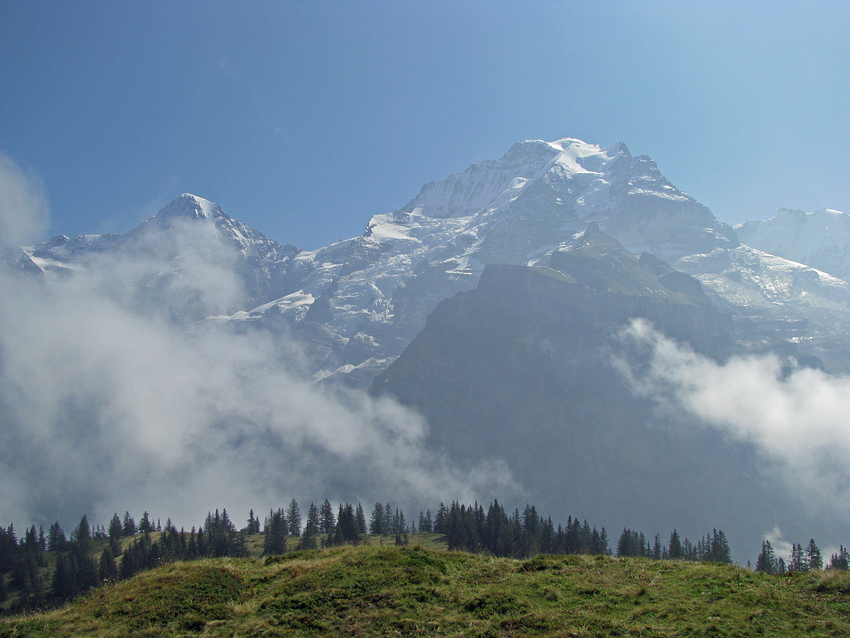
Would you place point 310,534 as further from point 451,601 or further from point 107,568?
point 451,601

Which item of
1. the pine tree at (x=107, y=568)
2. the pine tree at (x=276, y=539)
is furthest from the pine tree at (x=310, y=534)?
the pine tree at (x=107, y=568)

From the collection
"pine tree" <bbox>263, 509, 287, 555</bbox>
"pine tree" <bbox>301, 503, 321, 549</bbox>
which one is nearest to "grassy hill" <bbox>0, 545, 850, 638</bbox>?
"pine tree" <bbox>263, 509, 287, 555</bbox>

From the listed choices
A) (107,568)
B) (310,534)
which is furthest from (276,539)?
(107,568)

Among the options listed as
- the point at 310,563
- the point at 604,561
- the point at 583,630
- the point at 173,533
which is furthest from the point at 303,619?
the point at 173,533

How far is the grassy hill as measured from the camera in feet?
83.2

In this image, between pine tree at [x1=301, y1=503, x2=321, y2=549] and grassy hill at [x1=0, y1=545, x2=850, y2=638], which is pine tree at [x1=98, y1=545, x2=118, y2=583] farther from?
grassy hill at [x1=0, y1=545, x2=850, y2=638]

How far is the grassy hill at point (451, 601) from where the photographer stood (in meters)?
25.4

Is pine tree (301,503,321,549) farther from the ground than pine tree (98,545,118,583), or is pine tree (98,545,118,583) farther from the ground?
pine tree (301,503,321,549)

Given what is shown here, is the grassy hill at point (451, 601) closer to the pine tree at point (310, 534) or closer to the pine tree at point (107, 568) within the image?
the pine tree at point (107, 568)

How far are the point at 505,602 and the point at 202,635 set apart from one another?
13.2m

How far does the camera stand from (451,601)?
28812 mm

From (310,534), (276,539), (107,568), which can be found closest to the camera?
(107,568)

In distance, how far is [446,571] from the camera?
32719mm

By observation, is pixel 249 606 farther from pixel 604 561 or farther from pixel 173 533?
pixel 173 533
